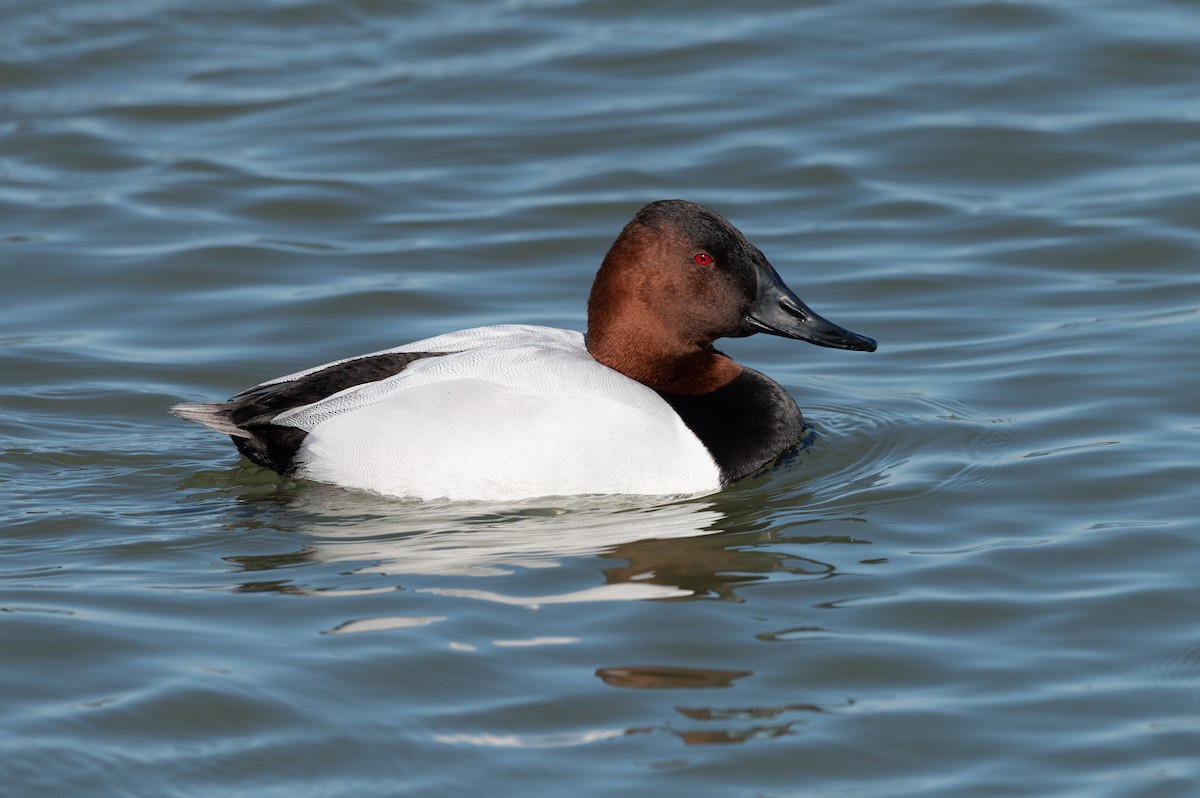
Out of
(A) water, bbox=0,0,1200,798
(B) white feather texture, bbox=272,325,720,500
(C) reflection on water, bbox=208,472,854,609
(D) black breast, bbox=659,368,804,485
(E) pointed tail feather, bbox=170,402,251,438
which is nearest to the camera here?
(A) water, bbox=0,0,1200,798

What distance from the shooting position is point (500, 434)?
604cm

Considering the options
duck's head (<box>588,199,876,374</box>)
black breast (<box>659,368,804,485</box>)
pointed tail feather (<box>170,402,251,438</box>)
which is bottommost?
black breast (<box>659,368,804,485</box>)

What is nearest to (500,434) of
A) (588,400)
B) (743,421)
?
(588,400)

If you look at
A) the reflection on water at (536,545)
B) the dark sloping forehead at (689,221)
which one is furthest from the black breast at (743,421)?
the dark sloping forehead at (689,221)

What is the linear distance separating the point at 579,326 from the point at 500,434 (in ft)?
7.67

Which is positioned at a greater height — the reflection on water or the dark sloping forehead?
the dark sloping forehead

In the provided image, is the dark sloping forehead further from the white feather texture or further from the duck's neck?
the white feather texture

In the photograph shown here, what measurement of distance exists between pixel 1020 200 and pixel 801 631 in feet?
17.2

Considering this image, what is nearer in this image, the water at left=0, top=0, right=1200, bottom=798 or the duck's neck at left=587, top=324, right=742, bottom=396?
the water at left=0, top=0, right=1200, bottom=798

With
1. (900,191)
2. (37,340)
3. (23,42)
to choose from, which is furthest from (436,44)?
(37,340)

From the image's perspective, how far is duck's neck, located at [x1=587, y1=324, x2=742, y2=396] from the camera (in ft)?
21.5

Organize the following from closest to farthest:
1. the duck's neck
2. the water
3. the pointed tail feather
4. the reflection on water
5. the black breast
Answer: the water, the reflection on water, the pointed tail feather, the black breast, the duck's neck

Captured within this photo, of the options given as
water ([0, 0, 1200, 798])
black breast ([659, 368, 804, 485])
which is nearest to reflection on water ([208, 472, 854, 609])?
water ([0, 0, 1200, 798])

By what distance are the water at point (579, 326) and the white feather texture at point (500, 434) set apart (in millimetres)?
115
